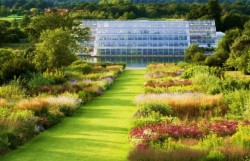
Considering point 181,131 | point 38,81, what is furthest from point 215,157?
point 38,81

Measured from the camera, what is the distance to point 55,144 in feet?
36.7

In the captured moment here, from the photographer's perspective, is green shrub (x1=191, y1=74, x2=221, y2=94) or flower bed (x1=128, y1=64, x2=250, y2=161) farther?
green shrub (x1=191, y1=74, x2=221, y2=94)

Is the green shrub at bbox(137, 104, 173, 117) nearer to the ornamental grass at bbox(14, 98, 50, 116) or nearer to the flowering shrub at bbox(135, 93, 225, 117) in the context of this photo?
the flowering shrub at bbox(135, 93, 225, 117)

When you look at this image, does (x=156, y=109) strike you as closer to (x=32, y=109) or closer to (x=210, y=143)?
(x=32, y=109)

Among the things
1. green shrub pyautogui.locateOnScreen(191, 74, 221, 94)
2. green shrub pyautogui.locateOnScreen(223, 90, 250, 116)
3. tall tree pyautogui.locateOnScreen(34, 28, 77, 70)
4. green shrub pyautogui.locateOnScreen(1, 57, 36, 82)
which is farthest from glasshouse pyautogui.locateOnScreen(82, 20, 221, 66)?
green shrub pyautogui.locateOnScreen(223, 90, 250, 116)

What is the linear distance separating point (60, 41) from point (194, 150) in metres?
23.8

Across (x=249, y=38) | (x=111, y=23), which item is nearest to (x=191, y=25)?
(x=111, y=23)

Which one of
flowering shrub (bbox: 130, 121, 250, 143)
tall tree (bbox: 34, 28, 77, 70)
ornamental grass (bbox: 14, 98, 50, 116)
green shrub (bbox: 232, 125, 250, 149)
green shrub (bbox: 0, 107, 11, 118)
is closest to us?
green shrub (bbox: 232, 125, 250, 149)

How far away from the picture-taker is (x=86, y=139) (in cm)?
1179

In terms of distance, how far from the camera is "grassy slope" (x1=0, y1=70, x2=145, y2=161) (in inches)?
395

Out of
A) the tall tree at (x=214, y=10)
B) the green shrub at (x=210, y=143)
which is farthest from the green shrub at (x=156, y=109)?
the tall tree at (x=214, y=10)

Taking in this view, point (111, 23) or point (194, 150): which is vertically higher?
point (111, 23)

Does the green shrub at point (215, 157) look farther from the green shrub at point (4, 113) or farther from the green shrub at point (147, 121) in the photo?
the green shrub at point (4, 113)

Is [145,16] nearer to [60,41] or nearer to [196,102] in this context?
[60,41]
